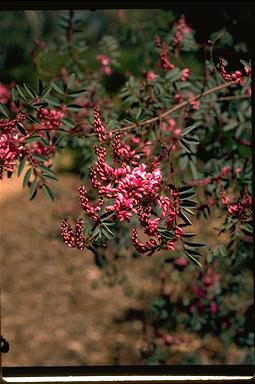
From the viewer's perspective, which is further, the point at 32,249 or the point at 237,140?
the point at 32,249

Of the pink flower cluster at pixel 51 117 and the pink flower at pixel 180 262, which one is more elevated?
the pink flower cluster at pixel 51 117

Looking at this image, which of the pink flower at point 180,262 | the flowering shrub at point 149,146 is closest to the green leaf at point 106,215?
the flowering shrub at point 149,146

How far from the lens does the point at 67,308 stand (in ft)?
20.7

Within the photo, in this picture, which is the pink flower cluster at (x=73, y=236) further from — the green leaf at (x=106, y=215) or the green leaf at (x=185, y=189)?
the green leaf at (x=185, y=189)

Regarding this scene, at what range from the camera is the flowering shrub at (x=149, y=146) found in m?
1.62

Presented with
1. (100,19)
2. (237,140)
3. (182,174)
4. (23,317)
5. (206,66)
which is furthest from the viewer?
(100,19)

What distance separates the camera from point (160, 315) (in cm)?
386

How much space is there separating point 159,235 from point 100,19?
20611mm

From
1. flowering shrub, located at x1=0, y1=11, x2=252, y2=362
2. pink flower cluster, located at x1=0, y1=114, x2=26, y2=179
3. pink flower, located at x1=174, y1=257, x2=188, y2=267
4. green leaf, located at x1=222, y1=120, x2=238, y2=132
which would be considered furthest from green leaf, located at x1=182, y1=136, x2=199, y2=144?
pink flower, located at x1=174, y1=257, x2=188, y2=267

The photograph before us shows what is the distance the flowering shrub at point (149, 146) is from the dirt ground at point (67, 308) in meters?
0.93

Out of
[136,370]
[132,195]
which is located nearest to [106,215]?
[132,195]

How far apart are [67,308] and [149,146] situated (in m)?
4.28

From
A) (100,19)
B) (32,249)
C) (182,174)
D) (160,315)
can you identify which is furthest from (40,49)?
(100,19)

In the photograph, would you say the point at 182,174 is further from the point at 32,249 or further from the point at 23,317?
the point at 32,249
